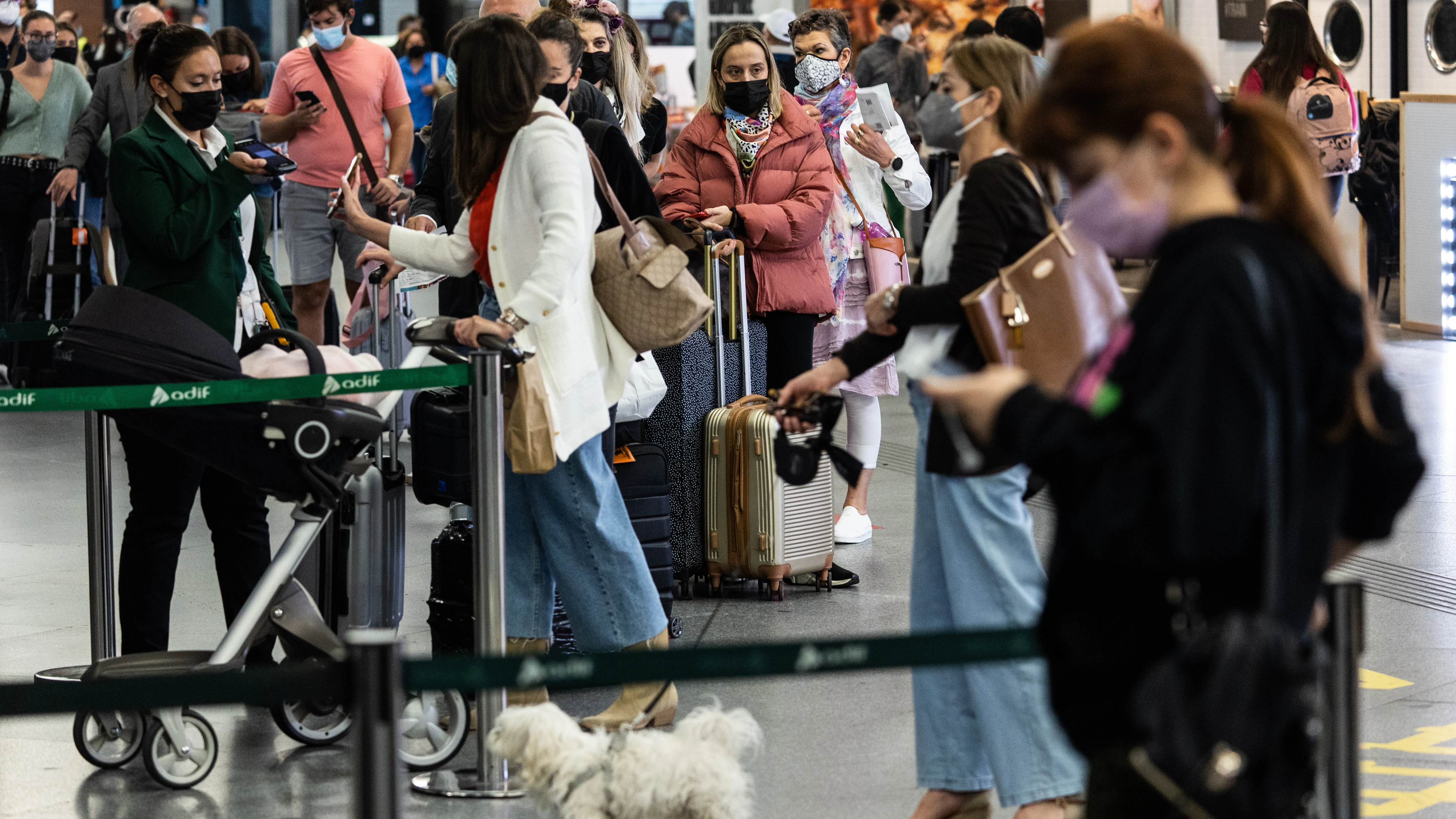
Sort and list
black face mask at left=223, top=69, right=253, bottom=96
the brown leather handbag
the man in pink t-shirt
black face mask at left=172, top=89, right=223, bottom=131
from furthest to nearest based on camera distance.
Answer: black face mask at left=223, top=69, right=253, bottom=96 → the man in pink t-shirt → black face mask at left=172, top=89, right=223, bottom=131 → the brown leather handbag

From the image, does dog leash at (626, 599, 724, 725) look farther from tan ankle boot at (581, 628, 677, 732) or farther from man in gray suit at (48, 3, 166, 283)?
man in gray suit at (48, 3, 166, 283)

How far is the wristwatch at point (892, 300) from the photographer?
314 centimetres

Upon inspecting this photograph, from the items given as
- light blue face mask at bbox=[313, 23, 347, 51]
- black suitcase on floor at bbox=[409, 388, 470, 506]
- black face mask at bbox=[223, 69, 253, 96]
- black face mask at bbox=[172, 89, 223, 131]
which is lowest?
black suitcase on floor at bbox=[409, 388, 470, 506]

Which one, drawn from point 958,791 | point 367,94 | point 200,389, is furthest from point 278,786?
point 367,94

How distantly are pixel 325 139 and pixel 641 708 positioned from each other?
4.70 m

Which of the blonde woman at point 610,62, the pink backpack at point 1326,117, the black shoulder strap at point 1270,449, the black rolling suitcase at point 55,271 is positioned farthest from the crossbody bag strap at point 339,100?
the black shoulder strap at point 1270,449

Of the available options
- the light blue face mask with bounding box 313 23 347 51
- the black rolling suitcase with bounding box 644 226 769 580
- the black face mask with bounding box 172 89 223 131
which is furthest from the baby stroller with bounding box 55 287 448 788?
the light blue face mask with bounding box 313 23 347 51

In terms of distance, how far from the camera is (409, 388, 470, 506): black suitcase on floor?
436 centimetres

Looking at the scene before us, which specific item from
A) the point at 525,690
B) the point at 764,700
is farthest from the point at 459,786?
the point at 764,700

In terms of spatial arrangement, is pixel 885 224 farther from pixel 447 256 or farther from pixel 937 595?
pixel 937 595

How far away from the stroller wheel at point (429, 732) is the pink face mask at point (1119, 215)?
7.89 ft

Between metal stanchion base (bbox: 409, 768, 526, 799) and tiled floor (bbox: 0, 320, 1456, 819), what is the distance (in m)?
0.03

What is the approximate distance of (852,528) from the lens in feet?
20.1

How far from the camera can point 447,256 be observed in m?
3.89
